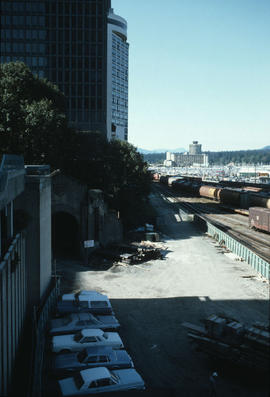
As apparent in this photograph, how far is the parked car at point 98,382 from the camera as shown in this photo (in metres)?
15.8

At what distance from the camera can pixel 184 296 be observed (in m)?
27.4

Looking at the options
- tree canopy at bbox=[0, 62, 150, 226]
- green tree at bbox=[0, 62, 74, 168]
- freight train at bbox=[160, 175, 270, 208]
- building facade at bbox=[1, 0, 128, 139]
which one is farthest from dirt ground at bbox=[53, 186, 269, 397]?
building facade at bbox=[1, 0, 128, 139]

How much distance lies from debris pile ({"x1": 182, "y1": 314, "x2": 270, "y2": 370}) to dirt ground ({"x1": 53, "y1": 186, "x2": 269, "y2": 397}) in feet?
2.39

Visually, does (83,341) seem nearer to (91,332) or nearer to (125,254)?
(91,332)

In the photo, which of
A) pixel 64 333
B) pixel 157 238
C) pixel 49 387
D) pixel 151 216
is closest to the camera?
pixel 49 387

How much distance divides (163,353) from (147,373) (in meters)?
1.97

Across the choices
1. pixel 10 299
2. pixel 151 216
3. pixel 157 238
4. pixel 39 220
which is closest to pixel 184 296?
pixel 39 220

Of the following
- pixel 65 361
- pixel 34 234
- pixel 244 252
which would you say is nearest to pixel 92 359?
pixel 65 361

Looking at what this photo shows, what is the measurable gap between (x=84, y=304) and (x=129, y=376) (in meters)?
7.90

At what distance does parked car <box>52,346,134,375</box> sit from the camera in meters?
17.8

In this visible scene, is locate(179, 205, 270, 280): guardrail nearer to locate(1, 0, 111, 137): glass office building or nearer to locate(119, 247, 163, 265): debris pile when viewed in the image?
locate(119, 247, 163, 265): debris pile

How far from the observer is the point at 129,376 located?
16797 millimetres

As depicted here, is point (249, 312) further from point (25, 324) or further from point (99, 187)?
point (99, 187)

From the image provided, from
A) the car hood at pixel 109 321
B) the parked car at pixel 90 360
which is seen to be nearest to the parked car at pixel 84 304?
the car hood at pixel 109 321
